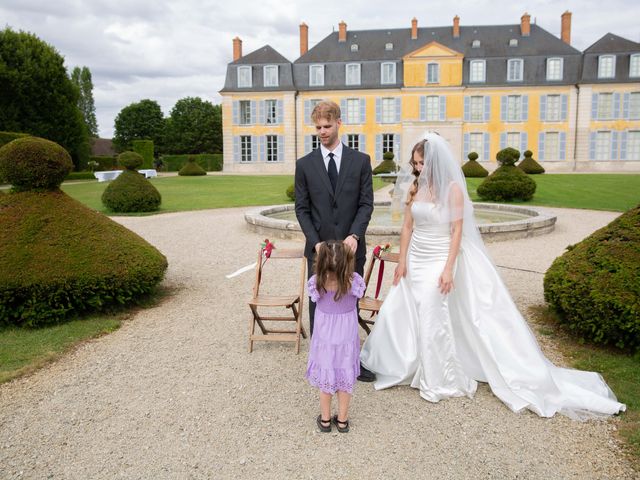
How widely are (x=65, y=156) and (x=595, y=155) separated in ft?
111

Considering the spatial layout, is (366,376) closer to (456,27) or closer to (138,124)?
(456,27)

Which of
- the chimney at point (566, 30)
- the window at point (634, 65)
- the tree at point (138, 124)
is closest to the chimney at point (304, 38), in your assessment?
the chimney at point (566, 30)

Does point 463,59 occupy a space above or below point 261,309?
above

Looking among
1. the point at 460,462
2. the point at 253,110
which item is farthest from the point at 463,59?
the point at 460,462

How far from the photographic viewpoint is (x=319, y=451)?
2.72 metres

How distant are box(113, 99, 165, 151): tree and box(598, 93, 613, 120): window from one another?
39.9 metres

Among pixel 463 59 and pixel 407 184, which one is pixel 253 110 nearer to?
pixel 463 59

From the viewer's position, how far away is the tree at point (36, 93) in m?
27.7

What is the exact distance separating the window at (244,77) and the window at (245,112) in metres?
1.07

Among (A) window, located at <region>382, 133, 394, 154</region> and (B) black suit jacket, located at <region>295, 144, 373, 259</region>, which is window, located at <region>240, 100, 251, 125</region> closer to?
(A) window, located at <region>382, 133, 394, 154</region>

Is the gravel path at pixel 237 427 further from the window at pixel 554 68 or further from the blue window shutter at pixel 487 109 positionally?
the window at pixel 554 68

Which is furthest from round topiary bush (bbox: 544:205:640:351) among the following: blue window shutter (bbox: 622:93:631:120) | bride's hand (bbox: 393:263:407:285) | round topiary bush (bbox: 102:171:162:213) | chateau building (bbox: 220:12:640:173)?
blue window shutter (bbox: 622:93:631:120)

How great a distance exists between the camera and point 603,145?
3238 centimetres

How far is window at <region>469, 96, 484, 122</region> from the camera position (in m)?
33.0
